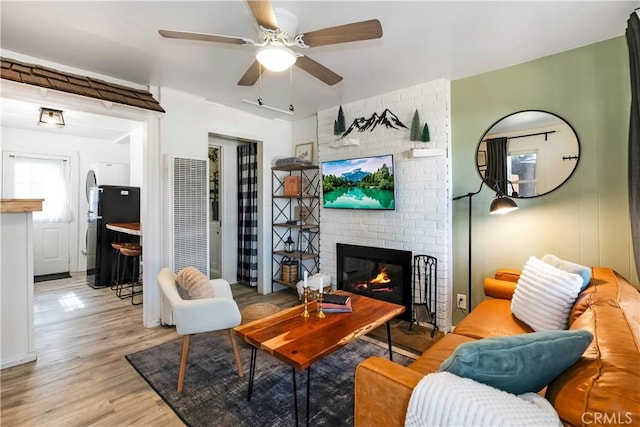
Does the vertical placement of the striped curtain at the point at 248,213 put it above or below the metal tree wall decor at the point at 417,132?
below

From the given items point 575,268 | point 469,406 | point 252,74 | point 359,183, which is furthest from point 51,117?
point 575,268

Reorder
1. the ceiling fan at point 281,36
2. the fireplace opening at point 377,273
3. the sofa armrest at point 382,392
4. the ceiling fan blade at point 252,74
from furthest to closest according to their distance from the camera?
the fireplace opening at point 377,273 → the ceiling fan blade at point 252,74 → the ceiling fan at point 281,36 → the sofa armrest at point 382,392

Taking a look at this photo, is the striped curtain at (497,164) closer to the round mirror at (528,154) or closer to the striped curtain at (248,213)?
the round mirror at (528,154)

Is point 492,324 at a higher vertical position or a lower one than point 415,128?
lower

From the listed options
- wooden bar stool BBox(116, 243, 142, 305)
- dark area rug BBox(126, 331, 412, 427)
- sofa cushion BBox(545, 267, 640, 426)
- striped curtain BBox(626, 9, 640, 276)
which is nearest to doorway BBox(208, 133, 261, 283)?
wooden bar stool BBox(116, 243, 142, 305)

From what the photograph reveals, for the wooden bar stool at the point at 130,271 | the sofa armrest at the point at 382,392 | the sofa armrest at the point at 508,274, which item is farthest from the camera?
the wooden bar stool at the point at 130,271

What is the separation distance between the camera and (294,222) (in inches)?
Answer: 172

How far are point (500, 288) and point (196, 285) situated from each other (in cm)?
237

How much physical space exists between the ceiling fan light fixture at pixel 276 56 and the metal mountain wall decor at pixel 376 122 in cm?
183

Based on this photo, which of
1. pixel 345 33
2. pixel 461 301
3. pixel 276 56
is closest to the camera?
pixel 345 33

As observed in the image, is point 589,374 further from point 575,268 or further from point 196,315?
point 196,315

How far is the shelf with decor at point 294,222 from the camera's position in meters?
4.27

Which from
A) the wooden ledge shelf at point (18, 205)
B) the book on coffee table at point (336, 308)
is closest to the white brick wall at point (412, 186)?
the book on coffee table at point (336, 308)

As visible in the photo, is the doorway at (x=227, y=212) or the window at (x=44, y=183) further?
the window at (x=44, y=183)
